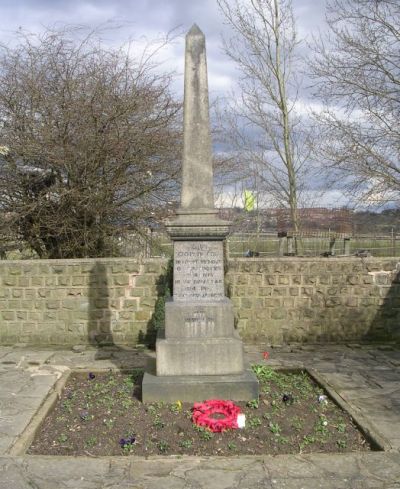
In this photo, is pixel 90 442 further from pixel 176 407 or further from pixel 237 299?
pixel 237 299

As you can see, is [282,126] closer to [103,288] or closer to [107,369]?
[103,288]

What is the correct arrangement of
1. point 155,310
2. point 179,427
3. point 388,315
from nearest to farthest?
point 179,427
point 155,310
point 388,315

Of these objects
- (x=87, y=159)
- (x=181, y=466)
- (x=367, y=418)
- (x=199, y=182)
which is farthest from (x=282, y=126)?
(x=181, y=466)

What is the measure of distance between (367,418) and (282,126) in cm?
1252

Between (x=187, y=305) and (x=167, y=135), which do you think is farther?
(x=167, y=135)

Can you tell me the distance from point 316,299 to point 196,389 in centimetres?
417

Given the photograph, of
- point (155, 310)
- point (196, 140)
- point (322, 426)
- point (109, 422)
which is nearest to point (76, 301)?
point (155, 310)

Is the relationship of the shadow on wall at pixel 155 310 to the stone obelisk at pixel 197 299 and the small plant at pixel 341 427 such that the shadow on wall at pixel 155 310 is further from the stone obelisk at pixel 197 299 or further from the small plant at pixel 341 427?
the small plant at pixel 341 427

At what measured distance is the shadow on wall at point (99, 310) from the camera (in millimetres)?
8727

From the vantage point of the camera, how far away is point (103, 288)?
8781mm

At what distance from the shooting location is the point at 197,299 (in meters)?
5.60

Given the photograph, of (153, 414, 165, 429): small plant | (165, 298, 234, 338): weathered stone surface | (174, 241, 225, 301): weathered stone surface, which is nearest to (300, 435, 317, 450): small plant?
(153, 414, 165, 429): small plant

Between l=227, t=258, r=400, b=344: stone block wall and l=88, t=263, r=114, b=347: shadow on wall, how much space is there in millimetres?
2088

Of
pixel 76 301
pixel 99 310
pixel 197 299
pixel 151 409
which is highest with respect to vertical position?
pixel 197 299
